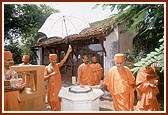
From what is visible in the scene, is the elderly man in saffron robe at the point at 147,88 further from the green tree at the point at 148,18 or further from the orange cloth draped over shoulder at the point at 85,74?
the orange cloth draped over shoulder at the point at 85,74

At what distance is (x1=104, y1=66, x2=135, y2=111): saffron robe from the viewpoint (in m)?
4.47

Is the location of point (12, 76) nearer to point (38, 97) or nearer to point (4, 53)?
point (4, 53)

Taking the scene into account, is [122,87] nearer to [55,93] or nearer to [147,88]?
[147,88]

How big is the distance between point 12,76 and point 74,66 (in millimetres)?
5487

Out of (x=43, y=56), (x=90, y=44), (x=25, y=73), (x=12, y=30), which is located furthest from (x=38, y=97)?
(x=43, y=56)

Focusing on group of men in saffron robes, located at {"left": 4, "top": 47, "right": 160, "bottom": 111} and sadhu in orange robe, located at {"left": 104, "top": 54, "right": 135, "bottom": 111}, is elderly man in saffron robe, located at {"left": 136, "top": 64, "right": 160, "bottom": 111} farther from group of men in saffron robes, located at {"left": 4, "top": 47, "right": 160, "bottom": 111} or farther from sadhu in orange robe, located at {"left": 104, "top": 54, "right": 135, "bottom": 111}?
sadhu in orange robe, located at {"left": 104, "top": 54, "right": 135, "bottom": 111}

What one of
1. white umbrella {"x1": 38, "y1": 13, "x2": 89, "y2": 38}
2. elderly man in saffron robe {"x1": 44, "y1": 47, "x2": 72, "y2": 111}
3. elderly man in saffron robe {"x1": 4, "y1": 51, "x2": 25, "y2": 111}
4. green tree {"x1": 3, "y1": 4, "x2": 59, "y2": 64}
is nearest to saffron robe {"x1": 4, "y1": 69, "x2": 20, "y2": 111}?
elderly man in saffron robe {"x1": 4, "y1": 51, "x2": 25, "y2": 111}

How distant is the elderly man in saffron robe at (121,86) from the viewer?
446cm

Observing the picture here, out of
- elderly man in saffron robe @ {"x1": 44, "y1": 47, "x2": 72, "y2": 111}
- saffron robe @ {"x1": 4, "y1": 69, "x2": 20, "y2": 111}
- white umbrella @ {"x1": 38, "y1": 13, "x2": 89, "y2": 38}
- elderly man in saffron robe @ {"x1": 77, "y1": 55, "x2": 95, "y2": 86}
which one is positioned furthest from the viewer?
elderly man in saffron robe @ {"x1": 77, "y1": 55, "x2": 95, "y2": 86}

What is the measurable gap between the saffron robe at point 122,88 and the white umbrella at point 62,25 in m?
1.79

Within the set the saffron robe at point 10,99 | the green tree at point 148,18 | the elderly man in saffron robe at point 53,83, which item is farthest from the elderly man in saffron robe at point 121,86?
the saffron robe at point 10,99

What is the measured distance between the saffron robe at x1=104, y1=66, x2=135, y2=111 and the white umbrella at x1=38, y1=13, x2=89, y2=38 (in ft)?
5.86

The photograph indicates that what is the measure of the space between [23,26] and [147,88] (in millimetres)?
4965

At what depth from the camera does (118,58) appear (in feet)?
14.5
